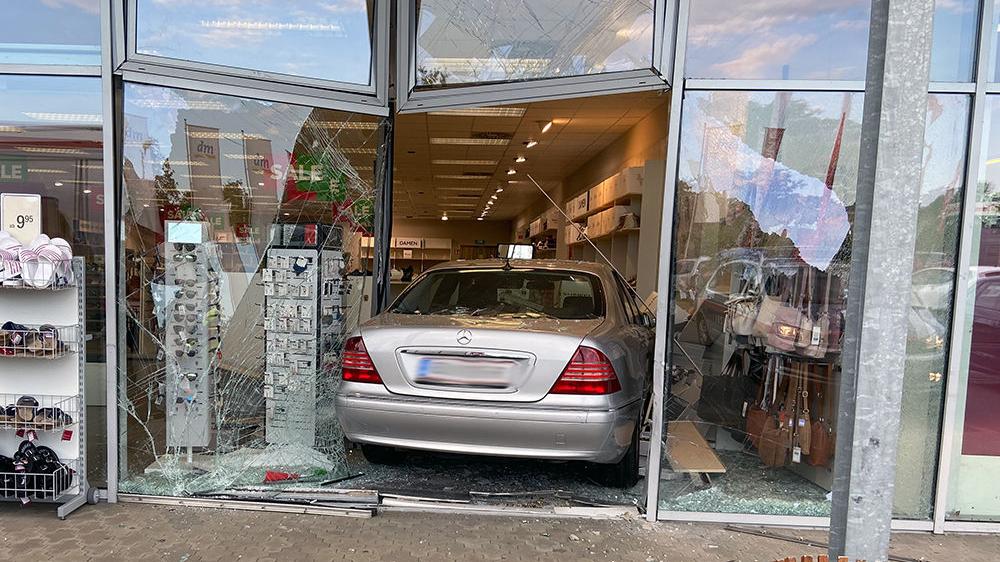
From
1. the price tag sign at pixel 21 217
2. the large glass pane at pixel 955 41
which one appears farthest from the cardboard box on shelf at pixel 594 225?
the price tag sign at pixel 21 217

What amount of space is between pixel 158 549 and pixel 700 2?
427 centimetres

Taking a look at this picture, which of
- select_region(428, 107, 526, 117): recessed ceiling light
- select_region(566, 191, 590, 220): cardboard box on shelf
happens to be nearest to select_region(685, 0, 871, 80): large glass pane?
select_region(428, 107, 526, 117): recessed ceiling light

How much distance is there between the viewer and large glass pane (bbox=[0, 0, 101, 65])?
341 cm

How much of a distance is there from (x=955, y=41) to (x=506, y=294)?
Answer: 9.94ft

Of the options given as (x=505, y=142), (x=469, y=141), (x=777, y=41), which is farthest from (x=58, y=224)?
(x=505, y=142)

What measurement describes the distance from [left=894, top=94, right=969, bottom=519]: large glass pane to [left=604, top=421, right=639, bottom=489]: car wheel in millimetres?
1526

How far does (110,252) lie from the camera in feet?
11.2

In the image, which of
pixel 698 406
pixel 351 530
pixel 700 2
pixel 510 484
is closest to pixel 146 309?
pixel 351 530

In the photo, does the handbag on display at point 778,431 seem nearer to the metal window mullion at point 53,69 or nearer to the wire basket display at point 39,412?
the wire basket display at point 39,412

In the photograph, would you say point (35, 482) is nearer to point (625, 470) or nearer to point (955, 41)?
point (625, 470)

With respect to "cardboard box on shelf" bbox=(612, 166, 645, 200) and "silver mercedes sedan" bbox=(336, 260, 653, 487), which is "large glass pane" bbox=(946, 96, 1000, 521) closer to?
"silver mercedes sedan" bbox=(336, 260, 653, 487)

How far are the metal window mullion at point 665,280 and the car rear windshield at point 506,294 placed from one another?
1.49 feet

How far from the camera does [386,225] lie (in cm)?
449

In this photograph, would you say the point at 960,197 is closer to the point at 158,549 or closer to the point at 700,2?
the point at 700,2
